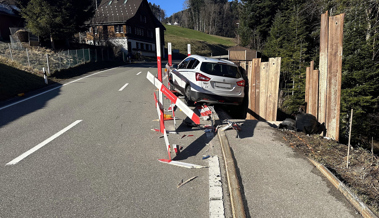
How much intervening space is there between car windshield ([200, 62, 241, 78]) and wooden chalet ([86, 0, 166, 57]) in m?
39.4

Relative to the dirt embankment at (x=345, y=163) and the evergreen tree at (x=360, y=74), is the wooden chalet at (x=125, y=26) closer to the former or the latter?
the evergreen tree at (x=360, y=74)

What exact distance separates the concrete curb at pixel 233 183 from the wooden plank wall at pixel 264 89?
3.20 m

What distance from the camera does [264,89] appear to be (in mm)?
8195

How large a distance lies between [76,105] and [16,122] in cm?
232

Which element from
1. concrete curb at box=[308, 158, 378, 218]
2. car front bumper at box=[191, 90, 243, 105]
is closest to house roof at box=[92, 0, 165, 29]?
car front bumper at box=[191, 90, 243, 105]

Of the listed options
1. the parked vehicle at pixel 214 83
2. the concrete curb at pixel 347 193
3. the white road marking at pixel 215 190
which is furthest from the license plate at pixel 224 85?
the concrete curb at pixel 347 193

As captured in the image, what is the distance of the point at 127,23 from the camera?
1898 inches

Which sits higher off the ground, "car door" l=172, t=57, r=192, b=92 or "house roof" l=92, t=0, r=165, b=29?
"house roof" l=92, t=0, r=165, b=29

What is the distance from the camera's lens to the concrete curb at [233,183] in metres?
3.01

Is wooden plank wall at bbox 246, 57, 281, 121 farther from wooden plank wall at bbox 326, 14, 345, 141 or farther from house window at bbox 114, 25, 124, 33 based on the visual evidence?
house window at bbox 114, 25, 124, 33

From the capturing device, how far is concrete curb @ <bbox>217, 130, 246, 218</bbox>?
3.01 m

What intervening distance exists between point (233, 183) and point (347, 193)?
1.39m

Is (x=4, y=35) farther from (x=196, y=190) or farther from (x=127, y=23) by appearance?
(x=196, y=190)

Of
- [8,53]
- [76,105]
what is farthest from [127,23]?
[76,105]
